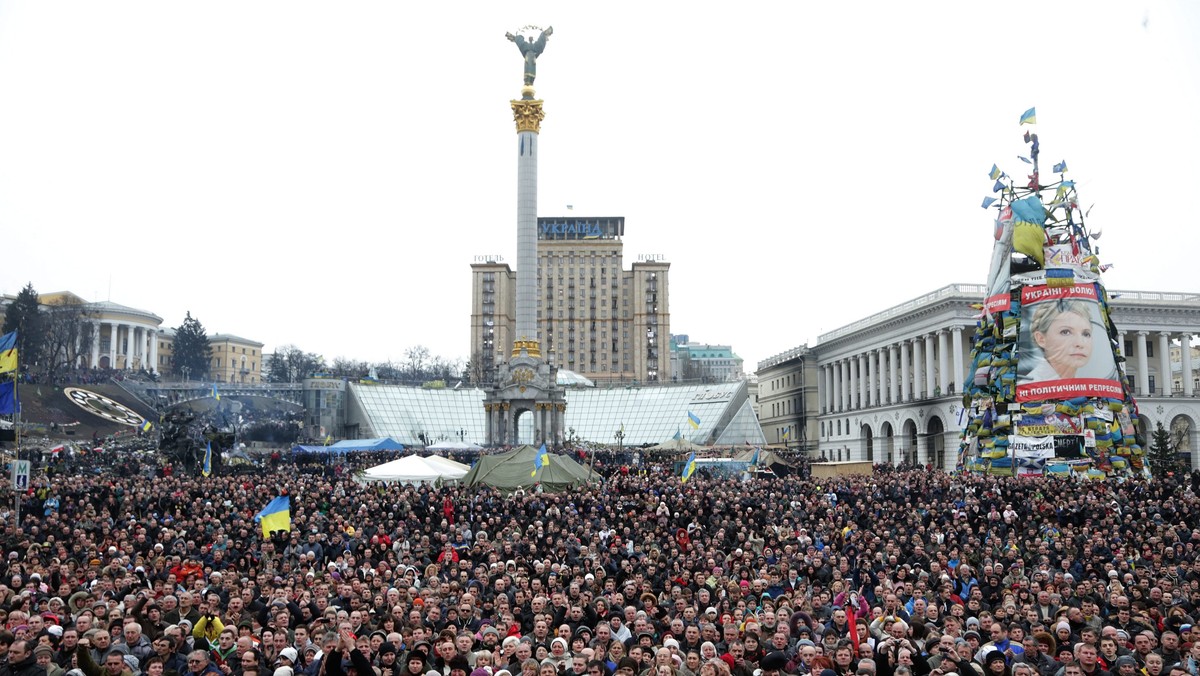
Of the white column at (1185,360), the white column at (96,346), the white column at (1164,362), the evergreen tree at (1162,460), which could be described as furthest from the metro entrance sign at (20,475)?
the white column at (96,346)

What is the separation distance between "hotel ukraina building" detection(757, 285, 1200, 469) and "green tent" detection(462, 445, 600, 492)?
117 feet

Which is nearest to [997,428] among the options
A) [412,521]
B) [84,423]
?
[412,521]

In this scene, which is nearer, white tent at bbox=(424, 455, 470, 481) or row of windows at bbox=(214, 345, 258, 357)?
white tent at bbox=(424, 455, 470, 481)

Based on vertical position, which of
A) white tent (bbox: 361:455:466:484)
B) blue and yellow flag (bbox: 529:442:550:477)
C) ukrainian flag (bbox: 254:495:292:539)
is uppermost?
blue and yellow flag (bbox: 529:442:550:477)

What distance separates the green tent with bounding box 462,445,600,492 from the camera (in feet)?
103

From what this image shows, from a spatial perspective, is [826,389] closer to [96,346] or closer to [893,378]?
[893,378]

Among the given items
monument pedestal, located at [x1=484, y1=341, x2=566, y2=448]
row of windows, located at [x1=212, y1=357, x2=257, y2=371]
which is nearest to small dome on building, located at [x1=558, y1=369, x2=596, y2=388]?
monument pedestal, located at [x1=484, y1=341, x2=566, y2=448]

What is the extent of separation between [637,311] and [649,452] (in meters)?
83.8

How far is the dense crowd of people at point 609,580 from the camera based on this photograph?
981cm

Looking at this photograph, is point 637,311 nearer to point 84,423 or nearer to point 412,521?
point 84,423

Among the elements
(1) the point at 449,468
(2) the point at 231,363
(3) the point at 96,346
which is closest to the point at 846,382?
(1) the point at 449,468

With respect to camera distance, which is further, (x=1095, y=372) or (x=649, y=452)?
(x=649, y=452)

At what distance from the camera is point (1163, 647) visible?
10.2 metres

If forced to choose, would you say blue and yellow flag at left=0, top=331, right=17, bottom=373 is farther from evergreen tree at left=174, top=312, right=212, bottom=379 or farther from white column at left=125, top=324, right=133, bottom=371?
white column at left=125, top=324, right=133, bottom=371
